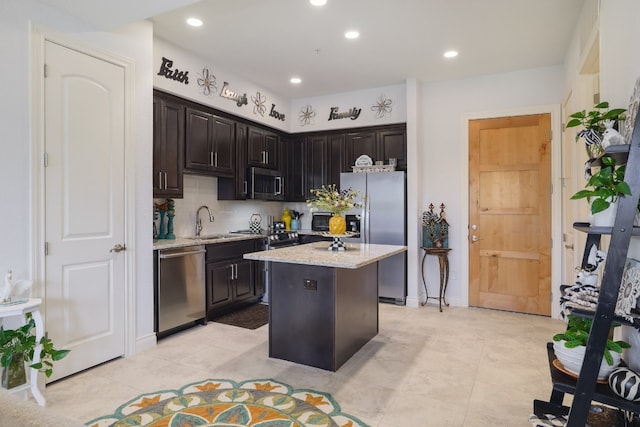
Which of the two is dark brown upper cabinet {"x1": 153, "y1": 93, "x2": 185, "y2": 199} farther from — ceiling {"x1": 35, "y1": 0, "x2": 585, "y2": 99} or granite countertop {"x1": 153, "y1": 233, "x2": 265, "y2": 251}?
ceiling {"x1": 35, "y1": 0, "x2": 585, "y2": 99}

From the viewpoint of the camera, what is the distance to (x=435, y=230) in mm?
4863

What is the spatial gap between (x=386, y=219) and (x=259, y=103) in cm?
241

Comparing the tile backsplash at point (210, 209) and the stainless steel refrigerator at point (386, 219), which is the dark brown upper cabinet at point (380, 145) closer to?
the stainless steel refrigerator at point (386, 219)

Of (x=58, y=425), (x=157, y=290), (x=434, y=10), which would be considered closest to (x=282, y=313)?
(x=157, y=290)

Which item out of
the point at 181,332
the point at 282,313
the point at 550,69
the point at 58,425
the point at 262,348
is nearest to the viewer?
the point at 58,425

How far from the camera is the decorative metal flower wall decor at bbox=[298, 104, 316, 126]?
5871mm

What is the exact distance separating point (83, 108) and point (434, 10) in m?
2.99

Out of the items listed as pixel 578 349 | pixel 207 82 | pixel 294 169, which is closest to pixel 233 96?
pixel 207 82

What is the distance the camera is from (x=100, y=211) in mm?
3014

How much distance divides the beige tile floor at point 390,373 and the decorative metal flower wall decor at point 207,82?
2689 mm

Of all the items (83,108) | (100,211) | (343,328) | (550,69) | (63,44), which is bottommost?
(343,328)

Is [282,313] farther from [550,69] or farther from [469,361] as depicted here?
[550,69]

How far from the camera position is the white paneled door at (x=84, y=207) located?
2703 millimetres

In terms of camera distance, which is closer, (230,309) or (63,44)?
(63,44)
